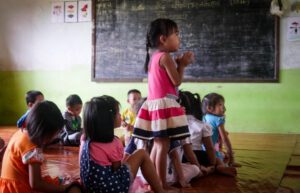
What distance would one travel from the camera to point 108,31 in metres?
5.39

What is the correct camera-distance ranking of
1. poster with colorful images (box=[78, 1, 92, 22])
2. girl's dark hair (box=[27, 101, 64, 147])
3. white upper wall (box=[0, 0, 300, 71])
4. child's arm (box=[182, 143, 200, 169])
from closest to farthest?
girl's dark hair (box=[27, 101, 64, 147]) < child's arm (box=[182, 143, 200, 169]) < poster with colorful images (box=[78, 1, 92, 22]) < white upper wall (box=[0, 0, 300, 71])

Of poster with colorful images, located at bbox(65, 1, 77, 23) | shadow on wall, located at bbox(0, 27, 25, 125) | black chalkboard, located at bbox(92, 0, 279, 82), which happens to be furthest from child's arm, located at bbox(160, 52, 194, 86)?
shadow on wall, located at bbox(0, 27, 25, 125)

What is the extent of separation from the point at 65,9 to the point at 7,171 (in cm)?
436

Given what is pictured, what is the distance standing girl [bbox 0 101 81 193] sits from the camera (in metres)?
1.51

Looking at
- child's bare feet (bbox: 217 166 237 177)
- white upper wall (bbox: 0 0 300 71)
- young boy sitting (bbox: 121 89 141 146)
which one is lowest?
child's bare feet (bbox: 217 166 237 177)

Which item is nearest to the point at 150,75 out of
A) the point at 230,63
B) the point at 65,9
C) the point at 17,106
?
the point at 230,63

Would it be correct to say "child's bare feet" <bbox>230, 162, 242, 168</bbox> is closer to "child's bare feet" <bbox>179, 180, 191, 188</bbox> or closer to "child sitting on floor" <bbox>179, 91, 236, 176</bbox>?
"child sitting on floor" <bbox>179, 91, 236, 176</bbox>

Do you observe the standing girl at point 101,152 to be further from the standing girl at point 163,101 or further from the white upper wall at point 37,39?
the white upper wall at point 37,39

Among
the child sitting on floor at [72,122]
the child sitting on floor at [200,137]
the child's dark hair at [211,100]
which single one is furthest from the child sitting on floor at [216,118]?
the child sitting on floor at [72,122]

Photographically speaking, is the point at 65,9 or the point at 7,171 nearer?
the point at 7,171

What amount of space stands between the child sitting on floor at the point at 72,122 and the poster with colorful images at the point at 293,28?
2.62 m

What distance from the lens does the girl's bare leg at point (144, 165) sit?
70.2 inches

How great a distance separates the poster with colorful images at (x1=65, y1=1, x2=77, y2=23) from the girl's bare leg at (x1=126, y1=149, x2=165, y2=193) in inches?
161

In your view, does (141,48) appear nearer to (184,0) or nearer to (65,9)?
(184,0)
